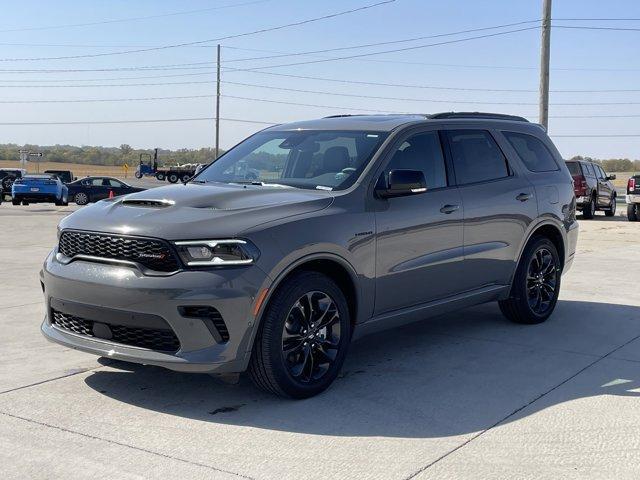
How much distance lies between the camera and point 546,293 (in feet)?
24.9

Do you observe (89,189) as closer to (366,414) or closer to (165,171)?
(165,171)

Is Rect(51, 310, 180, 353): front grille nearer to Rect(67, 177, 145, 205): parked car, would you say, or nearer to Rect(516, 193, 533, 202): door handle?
→ Rect(516, 193, 533, 202): door handle

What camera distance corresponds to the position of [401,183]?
5.46 meters

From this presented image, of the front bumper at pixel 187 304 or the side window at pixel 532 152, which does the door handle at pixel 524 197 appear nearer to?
the side window at pixel 532 152

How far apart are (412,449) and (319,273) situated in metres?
1.34

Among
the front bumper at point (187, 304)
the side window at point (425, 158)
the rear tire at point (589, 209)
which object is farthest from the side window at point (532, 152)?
the rear tire at point (589, 209)

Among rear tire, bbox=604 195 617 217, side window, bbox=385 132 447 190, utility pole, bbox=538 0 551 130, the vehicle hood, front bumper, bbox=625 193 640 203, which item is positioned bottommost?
rear tire, bbox=604 195 617 217

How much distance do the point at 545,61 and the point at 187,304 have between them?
2173cm

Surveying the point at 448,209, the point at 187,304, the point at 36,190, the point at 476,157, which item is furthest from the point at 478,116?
the point at 36,190

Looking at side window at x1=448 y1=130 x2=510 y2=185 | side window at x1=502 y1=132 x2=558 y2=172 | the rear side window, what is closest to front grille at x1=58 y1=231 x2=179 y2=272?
side window at x1=448 y1=130 x2=510 y2=185

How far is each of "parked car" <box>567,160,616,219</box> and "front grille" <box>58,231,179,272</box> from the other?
20227mm

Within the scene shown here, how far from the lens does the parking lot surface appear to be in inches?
156

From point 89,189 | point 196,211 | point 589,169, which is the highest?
point 589,169

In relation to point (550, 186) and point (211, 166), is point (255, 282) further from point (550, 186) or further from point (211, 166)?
point (550, 186)
